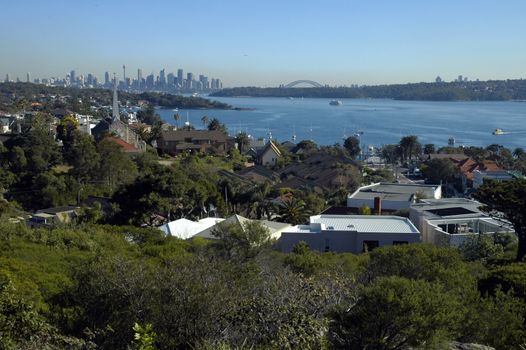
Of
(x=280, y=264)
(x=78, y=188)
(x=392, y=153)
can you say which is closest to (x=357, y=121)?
(x=392, y=153)

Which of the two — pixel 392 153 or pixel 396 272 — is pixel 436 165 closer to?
pixel 392 153

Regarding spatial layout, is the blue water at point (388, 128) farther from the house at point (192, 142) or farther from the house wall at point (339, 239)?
the house wall at point (339, 239)

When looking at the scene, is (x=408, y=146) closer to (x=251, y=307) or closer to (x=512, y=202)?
(x=512, y=202)

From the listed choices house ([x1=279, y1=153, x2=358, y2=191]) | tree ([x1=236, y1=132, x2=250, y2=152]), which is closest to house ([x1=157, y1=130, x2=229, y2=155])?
tree ([x1=236, y1=132, x2=250, y2=152])

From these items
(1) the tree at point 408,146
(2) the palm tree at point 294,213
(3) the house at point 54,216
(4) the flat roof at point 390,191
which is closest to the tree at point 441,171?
(1) the tree at point 408,146

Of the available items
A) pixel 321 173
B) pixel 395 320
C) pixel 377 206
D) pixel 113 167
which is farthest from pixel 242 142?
pixel 395 320
